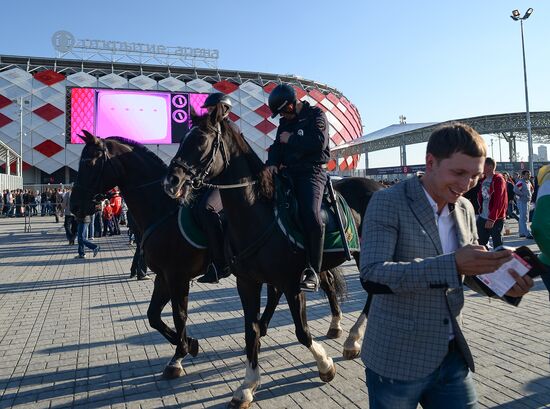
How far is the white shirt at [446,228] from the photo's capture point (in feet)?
6.16

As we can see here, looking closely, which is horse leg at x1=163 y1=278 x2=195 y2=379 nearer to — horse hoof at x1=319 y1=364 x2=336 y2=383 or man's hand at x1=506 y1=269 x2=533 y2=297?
horse hoof at x1=319 y1=364 x2=336 y2=383

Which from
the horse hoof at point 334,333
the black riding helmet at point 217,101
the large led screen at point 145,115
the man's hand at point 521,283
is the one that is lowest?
the horse hoof at point 334,333

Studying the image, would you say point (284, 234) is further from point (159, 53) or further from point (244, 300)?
point (159, 53)

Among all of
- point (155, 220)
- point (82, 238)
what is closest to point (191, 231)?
point (155, 220)

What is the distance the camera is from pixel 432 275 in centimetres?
161

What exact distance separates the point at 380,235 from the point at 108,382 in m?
3.59

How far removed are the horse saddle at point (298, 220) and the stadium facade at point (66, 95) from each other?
4230 cm

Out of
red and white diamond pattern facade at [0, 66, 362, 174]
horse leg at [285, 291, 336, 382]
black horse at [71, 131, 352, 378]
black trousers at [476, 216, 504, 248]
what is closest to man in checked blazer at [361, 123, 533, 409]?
horse leg at [285, 291, 336, 382]

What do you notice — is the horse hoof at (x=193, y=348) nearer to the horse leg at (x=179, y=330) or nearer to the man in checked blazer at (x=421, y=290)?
the horse leg at (x=179, y=330)

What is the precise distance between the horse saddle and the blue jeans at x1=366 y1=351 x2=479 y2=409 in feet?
6.86

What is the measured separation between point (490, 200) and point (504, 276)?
290 inches

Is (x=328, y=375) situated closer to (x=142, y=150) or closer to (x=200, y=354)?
(x=200, y=354)

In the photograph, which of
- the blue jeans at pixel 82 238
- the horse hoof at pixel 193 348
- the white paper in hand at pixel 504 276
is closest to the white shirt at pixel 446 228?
the white paper in hand at pixel 504 276

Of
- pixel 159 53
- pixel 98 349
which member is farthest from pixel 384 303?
pixel 159 53
